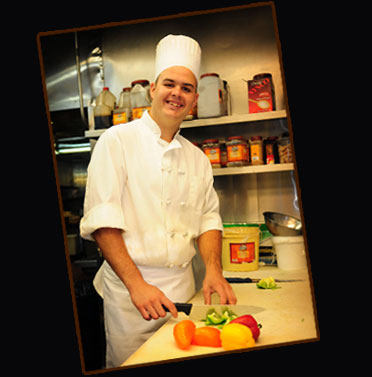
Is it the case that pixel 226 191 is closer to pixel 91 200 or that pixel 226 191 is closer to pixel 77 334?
pixel 91 200

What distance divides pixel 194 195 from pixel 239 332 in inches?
12.2

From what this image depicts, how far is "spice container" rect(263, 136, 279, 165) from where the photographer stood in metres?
0.99

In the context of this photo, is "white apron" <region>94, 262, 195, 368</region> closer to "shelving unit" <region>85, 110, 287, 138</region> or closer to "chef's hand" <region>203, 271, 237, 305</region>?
"chef's hand" <region>203, 271, 237, 305</region>

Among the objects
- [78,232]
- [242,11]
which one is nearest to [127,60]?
[242,11]

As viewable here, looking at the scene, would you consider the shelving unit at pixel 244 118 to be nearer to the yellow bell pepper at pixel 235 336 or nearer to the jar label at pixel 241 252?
the jar label at pixel 241 252

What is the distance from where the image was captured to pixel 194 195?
935mm

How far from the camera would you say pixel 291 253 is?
1022 mm

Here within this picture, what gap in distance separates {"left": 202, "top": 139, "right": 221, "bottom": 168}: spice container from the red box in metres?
0.12

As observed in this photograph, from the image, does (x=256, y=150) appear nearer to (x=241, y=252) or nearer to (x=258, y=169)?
(x=258, y=169)

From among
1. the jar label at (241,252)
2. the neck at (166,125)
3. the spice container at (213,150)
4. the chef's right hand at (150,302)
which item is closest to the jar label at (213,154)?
the spice container at (213,150)

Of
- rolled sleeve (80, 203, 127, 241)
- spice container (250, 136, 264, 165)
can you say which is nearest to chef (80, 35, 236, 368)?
rolled sleeve (80, 203, 127, 241)

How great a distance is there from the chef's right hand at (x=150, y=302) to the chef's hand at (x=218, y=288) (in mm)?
97

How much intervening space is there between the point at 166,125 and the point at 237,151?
0.19m

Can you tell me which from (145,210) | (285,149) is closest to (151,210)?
(145,210)
